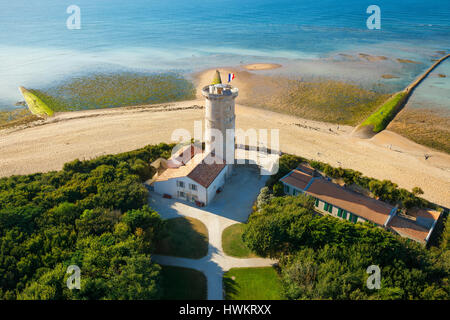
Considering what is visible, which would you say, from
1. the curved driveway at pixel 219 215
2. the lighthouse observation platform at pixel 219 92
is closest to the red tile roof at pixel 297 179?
the curved driveway at pixel 219 215

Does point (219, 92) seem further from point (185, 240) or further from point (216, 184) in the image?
point (185, 240)

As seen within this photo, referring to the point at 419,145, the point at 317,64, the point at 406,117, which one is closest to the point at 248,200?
the point at 419,145

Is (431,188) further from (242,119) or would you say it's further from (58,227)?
(58,227)

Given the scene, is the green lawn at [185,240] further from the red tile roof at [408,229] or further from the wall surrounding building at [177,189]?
the red tile roof at [408,229]

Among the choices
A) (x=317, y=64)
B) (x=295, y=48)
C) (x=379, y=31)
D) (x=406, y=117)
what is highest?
(x=379, y=31)

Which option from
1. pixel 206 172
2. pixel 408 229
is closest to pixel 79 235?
pixel 206 172
